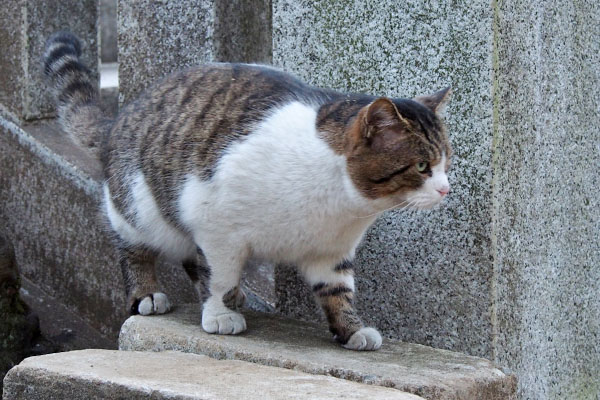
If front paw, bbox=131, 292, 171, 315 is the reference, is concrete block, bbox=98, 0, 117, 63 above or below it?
above

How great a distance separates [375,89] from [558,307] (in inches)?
41.3

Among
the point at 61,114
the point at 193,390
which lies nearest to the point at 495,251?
the point at 193,390

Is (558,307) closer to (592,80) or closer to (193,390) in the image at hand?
(592,80)

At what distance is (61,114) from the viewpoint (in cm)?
426

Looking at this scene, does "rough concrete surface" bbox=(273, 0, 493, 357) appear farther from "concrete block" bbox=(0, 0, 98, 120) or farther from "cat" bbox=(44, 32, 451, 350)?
"concrete block" bbox=(0, 0, 98, 120)

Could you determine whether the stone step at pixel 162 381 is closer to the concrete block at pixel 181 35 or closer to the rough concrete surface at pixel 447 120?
the rough concrete surface at pixel 447 120

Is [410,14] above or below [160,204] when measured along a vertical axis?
above

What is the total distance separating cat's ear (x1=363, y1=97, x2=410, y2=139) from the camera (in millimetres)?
2985

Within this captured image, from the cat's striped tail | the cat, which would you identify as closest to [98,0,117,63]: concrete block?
the cat's striped tail

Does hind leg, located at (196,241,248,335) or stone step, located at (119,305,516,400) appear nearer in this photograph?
stone step, located at (119,305,516,400)

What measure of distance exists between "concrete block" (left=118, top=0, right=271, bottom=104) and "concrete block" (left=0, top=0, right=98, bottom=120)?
0.53 meters

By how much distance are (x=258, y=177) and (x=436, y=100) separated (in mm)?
635

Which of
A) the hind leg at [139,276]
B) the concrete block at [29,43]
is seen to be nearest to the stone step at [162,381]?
the hind leg at [139,276]

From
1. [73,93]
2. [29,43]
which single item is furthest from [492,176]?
[29,43]
